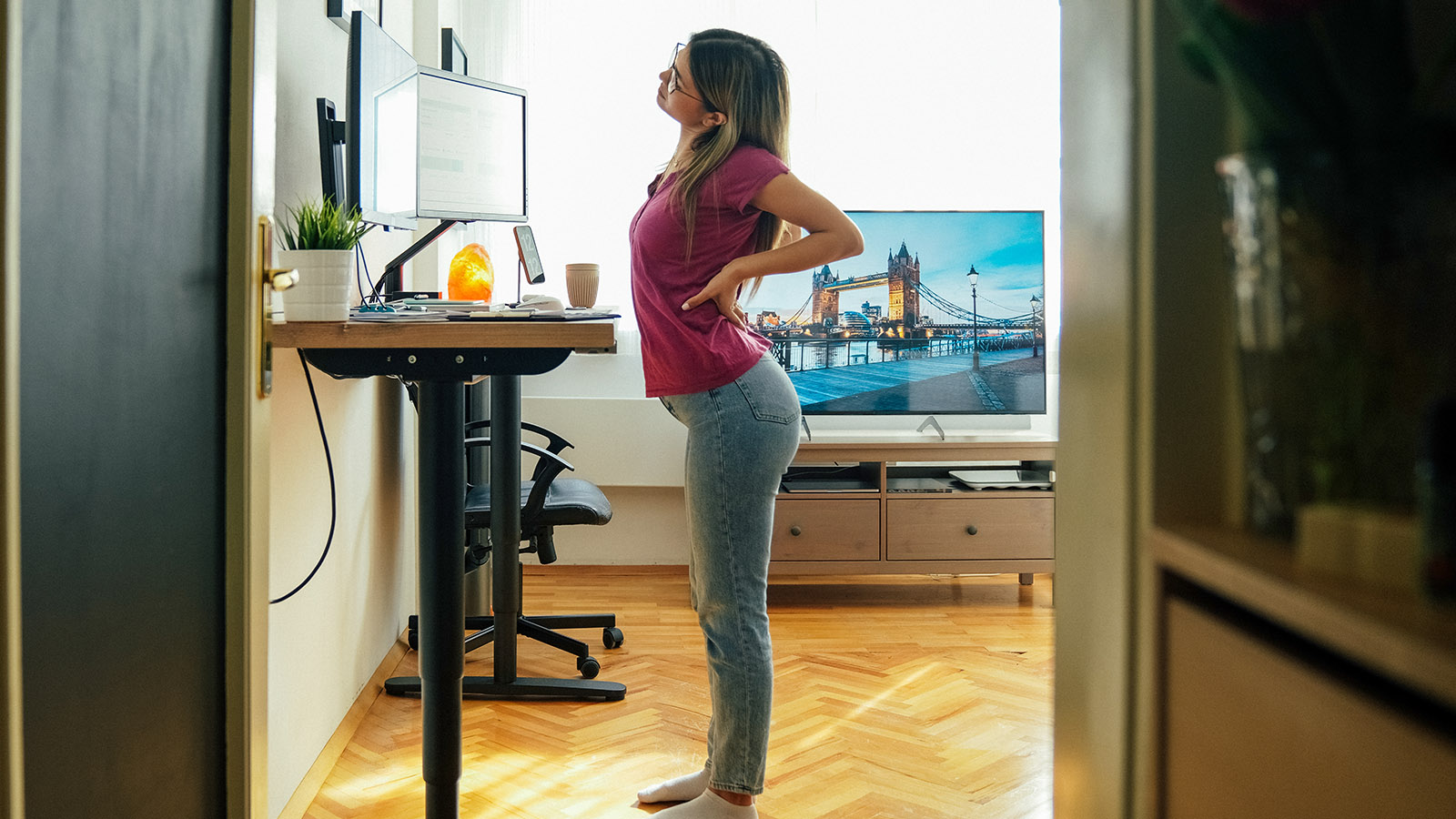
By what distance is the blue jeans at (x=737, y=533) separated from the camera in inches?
59.2

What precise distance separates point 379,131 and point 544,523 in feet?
3.27

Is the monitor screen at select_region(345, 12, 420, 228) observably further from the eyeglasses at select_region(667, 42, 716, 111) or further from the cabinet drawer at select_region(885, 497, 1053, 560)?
the cabinet drawer at select_region(885, 497, 1053, 560)

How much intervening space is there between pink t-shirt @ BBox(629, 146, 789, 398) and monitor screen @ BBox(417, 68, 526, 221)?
1.98 ft

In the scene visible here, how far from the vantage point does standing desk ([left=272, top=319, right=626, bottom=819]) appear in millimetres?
1403

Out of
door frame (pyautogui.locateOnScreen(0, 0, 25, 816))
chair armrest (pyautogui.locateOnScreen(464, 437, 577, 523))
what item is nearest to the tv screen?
chair armrest (pyautogui.locateOnScreen(464, 437, 577, 523))

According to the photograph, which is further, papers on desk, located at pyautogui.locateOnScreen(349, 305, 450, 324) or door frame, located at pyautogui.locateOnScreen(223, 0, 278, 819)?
papers on desk, located at pyautogui.locateOnScreen(349, 305, 450, 324)

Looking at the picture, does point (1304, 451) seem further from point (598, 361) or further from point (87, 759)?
point (598, 361)

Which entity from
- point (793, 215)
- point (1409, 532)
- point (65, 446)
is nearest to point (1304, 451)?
point (1409, 532)

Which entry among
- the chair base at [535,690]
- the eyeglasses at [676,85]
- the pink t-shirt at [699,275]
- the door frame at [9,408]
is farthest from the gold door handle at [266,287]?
the chair base at [535,690]

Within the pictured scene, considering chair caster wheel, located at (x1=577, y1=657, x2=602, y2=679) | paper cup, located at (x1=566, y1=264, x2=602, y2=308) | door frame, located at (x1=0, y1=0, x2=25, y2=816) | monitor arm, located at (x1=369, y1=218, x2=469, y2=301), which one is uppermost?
monitor arm, located at (x1=369, y1=218, x2=469, y2=301)

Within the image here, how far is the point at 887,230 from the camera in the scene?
334cm

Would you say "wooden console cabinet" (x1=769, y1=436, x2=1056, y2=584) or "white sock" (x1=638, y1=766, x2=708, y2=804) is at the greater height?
"wooden console cabinet" (x1=769, y1=436, x2=1056, y2=584)

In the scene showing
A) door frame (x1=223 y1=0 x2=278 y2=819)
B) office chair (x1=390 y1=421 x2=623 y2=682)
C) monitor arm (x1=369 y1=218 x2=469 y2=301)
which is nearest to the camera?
door frame (x1=223 y1=0 x2=278 y2=819)

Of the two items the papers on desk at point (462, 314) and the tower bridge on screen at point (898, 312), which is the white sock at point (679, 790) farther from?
the tower bridge on screen at point (898, 312)
